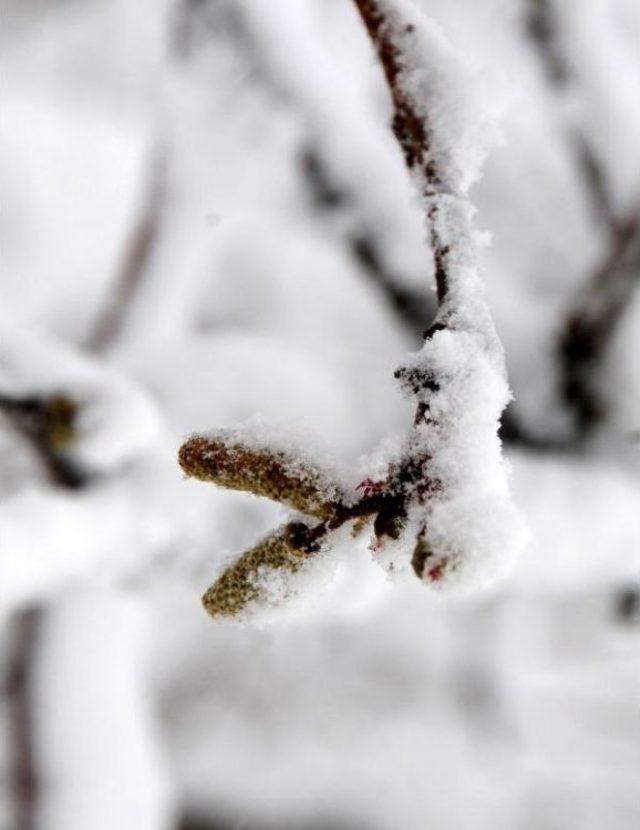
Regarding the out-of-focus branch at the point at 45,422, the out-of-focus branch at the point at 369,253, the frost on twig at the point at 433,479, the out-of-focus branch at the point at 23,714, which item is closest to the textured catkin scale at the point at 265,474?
the frost on twig at the point at 433,479

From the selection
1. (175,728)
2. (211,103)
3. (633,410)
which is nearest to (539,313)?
(633,410)

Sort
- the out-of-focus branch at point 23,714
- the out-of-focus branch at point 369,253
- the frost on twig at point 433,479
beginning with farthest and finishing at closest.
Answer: the out-of-focus branch at point 23,714
the out-of-focus branch at point 369,253
the frost on twig at point 433,479

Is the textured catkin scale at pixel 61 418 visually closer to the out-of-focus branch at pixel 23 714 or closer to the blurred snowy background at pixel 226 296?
the blurred snowy background at pixel 226 296

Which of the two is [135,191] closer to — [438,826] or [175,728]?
[175,728]

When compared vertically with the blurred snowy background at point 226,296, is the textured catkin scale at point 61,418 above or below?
below

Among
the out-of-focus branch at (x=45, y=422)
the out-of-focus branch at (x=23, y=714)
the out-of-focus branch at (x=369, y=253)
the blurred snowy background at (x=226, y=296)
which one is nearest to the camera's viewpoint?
the out-of-focus branch at (x=45, y=422)

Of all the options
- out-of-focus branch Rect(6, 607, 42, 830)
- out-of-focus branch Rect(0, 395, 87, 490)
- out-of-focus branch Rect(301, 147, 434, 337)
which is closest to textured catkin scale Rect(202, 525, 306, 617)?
out-of-focus branch Rect(0, 395, 87, 490)

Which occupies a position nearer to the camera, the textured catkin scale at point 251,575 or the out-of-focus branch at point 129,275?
the textured catkin scale at point 251,575
